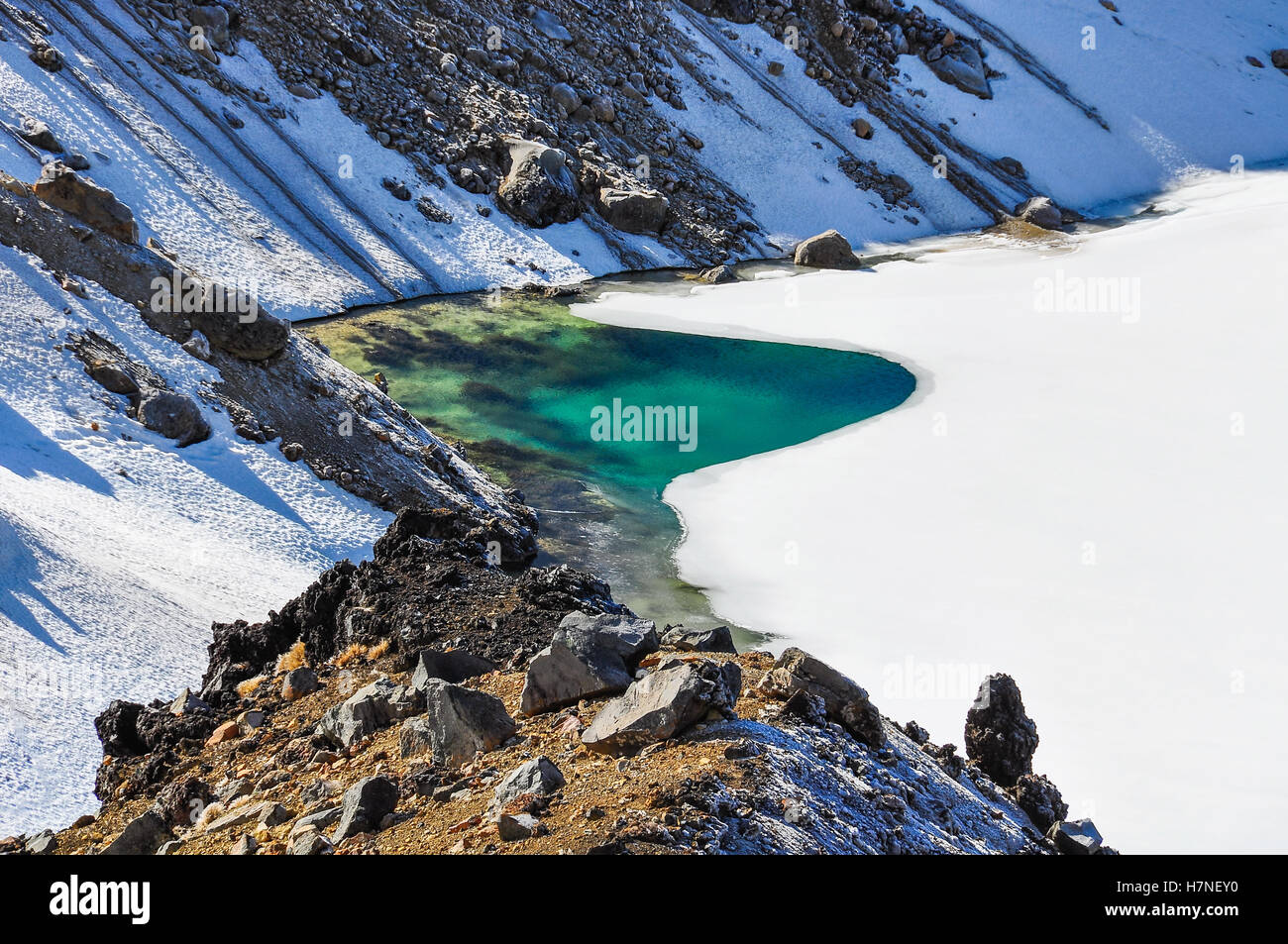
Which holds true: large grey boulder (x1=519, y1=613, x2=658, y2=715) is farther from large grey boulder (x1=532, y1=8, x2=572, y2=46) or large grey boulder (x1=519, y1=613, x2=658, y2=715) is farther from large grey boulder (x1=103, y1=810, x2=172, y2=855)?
large grey boulder (x1=532, y1=8, x2=572, y2=46)

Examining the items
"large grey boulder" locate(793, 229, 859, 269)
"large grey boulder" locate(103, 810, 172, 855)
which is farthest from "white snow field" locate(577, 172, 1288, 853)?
"large grey boulder" locate(103, 810, 172, 855)

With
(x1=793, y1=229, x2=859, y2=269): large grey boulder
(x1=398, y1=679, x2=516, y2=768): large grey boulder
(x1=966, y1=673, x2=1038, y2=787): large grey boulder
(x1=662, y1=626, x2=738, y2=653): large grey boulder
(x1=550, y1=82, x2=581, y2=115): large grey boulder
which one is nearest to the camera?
(x1=398, y1=679, x2=516, y2=768): large grey boulder

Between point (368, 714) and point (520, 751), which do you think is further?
point (368, 714)

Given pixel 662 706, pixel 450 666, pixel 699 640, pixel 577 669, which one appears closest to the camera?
pixel 662 706

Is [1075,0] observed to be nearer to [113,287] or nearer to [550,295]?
[550,295]

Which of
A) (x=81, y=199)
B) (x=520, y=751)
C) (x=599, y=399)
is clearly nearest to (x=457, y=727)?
(x=520, y=751)

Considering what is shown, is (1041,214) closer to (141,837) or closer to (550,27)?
(550,27)

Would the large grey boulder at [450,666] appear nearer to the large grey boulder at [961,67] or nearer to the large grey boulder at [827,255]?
the large grey boulder at [827,255]
